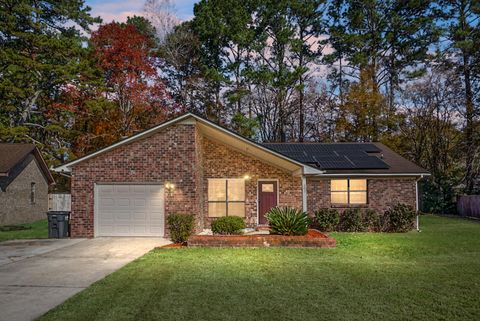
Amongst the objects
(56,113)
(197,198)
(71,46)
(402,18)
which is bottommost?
(197,198)

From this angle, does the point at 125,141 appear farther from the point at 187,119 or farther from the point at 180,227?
the point at 180,227

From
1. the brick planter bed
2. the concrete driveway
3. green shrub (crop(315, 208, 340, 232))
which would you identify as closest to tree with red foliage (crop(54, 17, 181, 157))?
the concrete driveway

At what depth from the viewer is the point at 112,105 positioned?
29391 millimetres

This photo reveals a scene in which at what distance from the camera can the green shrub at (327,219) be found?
688 inches

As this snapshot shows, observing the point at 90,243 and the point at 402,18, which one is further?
the point at 402,18

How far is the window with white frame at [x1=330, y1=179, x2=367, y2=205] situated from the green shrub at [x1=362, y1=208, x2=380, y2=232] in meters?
0.71

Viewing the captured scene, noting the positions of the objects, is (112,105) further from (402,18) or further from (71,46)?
(402,18)

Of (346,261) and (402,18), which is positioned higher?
(402,18)

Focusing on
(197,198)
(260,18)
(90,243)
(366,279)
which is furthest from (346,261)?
(260,18)

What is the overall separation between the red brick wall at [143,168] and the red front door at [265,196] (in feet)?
12.0

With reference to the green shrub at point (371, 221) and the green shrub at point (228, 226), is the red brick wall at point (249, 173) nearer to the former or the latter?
the green shrub at point (371, 221)

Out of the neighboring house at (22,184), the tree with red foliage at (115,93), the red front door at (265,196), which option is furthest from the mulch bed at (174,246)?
the tree with red foliage at (115,93)

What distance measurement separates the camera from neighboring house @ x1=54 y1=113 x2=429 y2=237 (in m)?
15.5

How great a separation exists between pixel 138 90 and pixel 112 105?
2.36 meters
